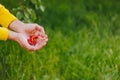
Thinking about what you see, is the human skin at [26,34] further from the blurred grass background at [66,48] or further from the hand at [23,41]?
the blurred grass background at [66,48]

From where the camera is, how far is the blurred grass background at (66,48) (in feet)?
12.5

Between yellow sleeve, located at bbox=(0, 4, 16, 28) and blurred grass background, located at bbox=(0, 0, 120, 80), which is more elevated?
yellow sleeve, located at bbox=(0, 4, 16, 28)

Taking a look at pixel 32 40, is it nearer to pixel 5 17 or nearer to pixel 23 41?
pixel 23 41

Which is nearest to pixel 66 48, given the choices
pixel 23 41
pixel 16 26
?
pixel 16 26

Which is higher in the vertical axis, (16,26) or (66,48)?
(16,26)

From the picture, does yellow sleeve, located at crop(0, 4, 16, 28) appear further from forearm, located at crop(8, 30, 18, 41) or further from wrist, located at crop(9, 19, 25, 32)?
forearm, located at crop(8, 30, 18, 41)

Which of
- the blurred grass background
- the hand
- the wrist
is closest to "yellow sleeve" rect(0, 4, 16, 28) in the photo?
the wrist

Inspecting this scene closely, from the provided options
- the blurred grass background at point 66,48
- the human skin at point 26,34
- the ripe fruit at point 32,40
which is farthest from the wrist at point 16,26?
the blurred grass background at point 66,48

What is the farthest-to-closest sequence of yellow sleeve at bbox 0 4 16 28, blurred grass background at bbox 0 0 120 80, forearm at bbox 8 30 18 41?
blurred grass background at bbox 0 0 120 80 < yellow sleeve at bbox 0 4 16 28 < forearm at bbox 8 30 18 41

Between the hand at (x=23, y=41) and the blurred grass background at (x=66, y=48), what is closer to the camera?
the hand at (x=23, y=41)

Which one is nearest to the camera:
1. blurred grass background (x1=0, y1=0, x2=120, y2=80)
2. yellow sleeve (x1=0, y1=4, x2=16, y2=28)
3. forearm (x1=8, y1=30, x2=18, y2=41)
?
forearm (x1=8, y1=30, x2=18, y2=41)

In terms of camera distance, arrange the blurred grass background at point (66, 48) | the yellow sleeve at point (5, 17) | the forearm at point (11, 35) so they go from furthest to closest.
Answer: the blurred grass background at point (66, 48)
the yellow sleeve at point (5, 17)
the forearm at point (11, 35)

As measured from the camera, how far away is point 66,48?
441 centimetres

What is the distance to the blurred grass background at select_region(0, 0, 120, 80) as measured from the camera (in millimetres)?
3796
